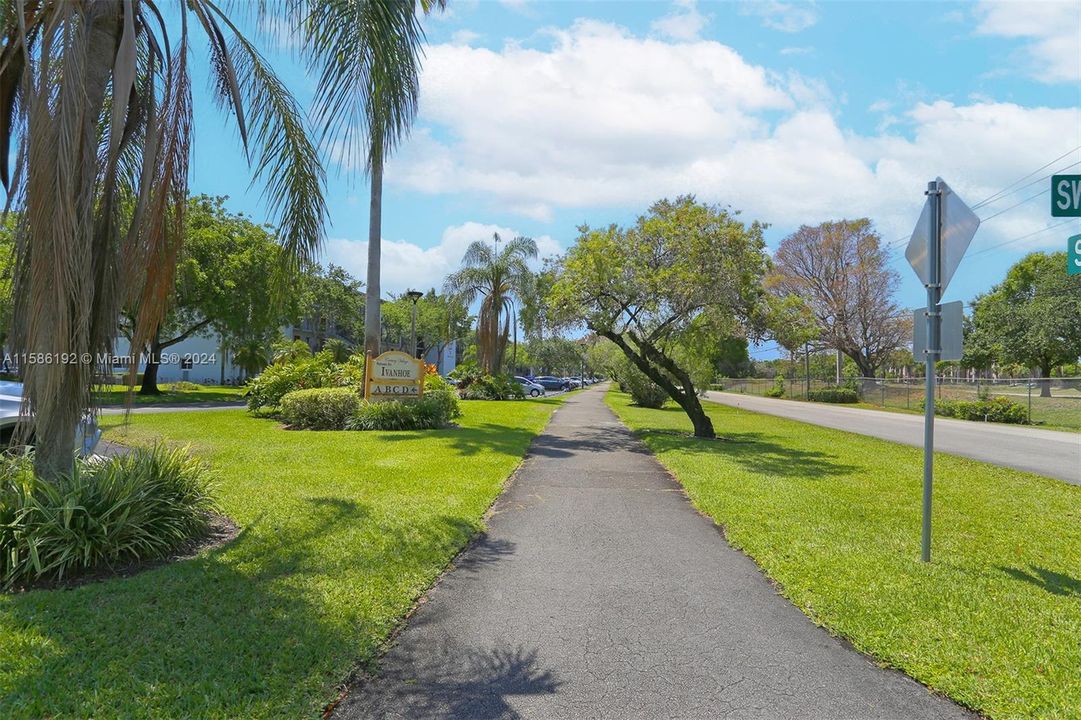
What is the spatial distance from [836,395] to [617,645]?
44.0 m

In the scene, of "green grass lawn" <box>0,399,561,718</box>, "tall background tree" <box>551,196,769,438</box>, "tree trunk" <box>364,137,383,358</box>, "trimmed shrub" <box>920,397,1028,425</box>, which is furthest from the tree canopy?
"trimmed shrub" <box>920,397,1028,425</box>

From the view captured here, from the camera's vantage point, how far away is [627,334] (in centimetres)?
1622

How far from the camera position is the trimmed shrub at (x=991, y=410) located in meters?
24.7

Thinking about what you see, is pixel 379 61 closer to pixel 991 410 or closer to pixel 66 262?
pixel 66 262

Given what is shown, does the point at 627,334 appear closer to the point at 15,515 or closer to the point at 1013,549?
the point at 1013,549

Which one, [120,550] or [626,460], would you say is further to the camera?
[626,460]

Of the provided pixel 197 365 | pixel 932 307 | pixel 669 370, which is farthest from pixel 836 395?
pixel 197 365

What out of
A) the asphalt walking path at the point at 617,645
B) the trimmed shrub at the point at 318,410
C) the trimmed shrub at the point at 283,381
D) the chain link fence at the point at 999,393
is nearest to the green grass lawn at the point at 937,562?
the asphalt walking path at the point at 617,645

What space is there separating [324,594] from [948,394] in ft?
113

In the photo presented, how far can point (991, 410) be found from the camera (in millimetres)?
25266

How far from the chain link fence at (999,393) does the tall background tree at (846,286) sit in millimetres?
3283

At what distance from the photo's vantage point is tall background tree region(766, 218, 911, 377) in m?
43.0

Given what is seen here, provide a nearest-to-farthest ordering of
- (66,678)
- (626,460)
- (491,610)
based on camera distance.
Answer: (66,678)
(491,610)
(626,460)

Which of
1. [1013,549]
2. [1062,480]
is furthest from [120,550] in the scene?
[1062,480]
